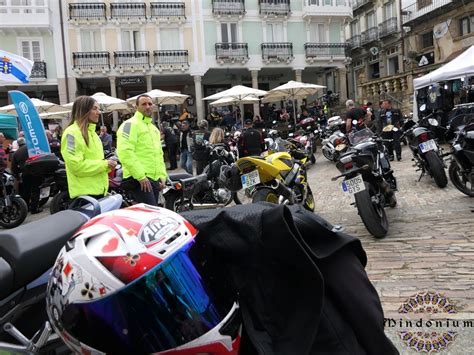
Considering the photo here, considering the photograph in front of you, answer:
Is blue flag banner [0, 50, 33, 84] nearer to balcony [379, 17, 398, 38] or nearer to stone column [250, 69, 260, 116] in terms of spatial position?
stone column [250, 69, 260, 116]

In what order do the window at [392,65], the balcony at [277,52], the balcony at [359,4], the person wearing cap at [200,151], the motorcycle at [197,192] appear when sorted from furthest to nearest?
the balcony at [359,4] → the window at [392,65] → the balcony at [277,52] → the person wearing cap at [200,151] → the motorcycle at [197,192]

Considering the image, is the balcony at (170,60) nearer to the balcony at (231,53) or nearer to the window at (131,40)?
the window at (131,40)

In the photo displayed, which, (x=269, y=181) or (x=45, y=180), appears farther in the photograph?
(x=45, y=180)

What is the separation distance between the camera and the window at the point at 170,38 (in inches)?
1101

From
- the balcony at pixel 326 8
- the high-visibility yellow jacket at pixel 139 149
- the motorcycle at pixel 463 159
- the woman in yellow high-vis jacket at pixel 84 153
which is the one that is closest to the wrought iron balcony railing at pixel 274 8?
the balcony at pixel 326 8

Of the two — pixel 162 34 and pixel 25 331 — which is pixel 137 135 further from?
pixel 162 34

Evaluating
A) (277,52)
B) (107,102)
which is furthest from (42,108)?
(277,52)

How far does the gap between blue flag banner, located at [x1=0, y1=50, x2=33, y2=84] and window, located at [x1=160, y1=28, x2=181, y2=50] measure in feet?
64.1

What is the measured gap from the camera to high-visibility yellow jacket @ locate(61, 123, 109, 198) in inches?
153

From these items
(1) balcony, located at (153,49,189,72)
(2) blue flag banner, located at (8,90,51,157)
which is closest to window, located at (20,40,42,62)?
(1) balcony, located at (153,49,189,72)

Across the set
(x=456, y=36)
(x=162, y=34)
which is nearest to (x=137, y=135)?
(x=162, y=34)

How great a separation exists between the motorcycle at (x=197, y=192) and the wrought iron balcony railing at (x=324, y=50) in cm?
2286

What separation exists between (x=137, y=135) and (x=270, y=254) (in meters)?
3.62

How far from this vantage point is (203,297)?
4.37 ft
